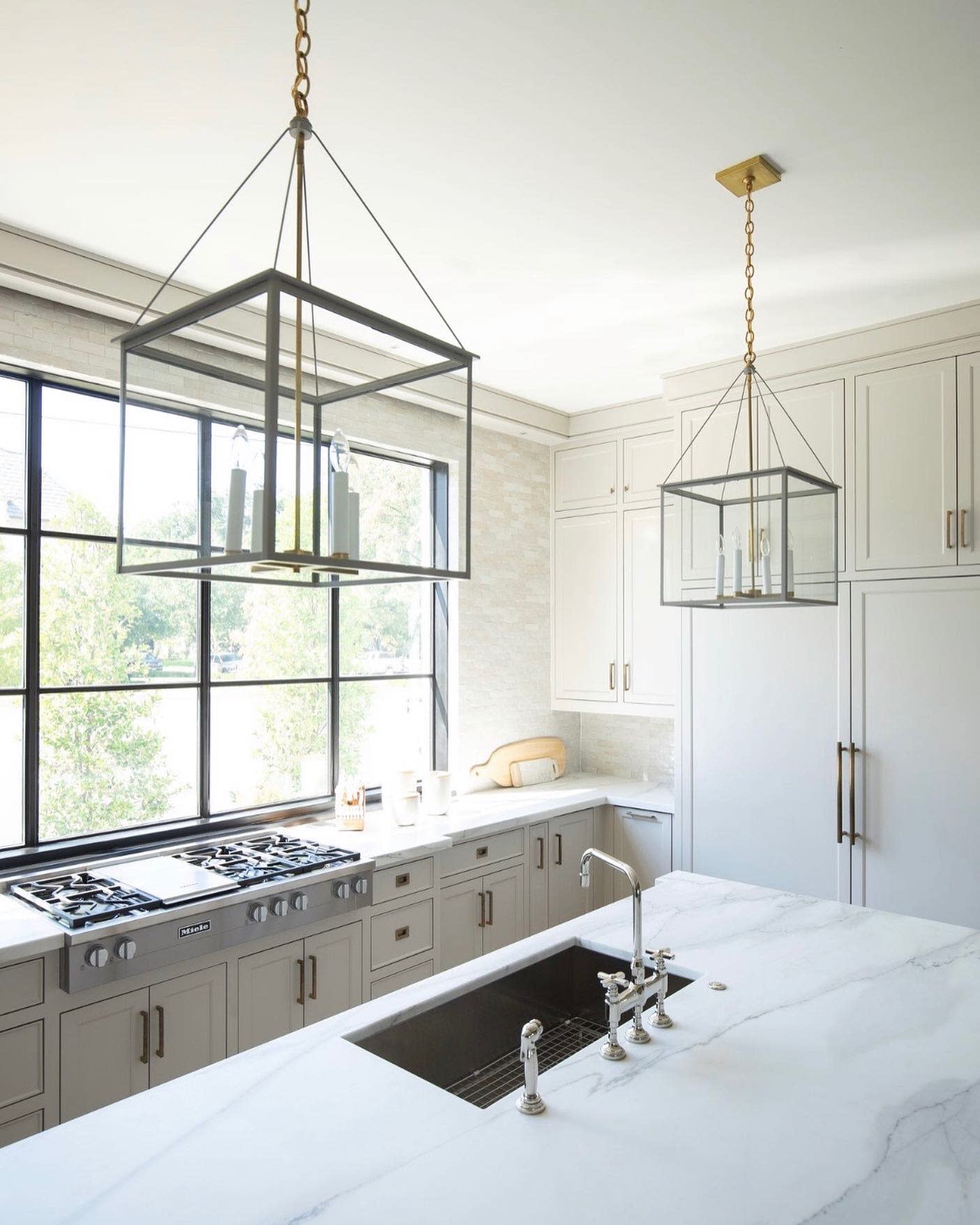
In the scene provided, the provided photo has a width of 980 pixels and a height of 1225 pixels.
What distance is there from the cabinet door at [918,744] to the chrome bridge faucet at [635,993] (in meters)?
1.91

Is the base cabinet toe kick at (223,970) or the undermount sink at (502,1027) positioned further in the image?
the base cabinet toe kick at (223,970)

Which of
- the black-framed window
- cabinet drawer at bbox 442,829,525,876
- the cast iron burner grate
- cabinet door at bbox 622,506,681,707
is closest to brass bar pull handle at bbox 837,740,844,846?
cabinet door at bbox 622,506,681,707

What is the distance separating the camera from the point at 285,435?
1.17 m

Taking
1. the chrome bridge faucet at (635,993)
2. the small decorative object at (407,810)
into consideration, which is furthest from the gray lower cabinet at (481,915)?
the chrome bridge faucet at (635,993)

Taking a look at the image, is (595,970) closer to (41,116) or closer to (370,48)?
(370,48)

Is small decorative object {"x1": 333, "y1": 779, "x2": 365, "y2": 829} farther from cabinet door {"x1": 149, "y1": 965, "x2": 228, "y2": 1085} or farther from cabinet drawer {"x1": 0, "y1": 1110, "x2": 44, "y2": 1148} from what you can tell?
cabinet drawer {"x1": 0, "y1": 1110, "x2": 44, "y2": 1148}

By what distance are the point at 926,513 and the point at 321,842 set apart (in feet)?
8.45

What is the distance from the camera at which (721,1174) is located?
129 cm

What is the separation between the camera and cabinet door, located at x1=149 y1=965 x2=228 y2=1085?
2461 mm

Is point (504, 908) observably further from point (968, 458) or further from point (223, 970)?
point (968, 458)

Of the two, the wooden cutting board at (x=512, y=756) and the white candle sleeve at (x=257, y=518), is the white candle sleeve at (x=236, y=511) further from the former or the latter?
the wooden cutting board at (x=512, y=756)

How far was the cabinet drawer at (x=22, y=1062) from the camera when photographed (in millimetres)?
2174

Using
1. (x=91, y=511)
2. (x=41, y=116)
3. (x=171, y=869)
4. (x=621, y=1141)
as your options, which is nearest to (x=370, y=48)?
(x=41, y=116)

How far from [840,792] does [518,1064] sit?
2.07 meters
